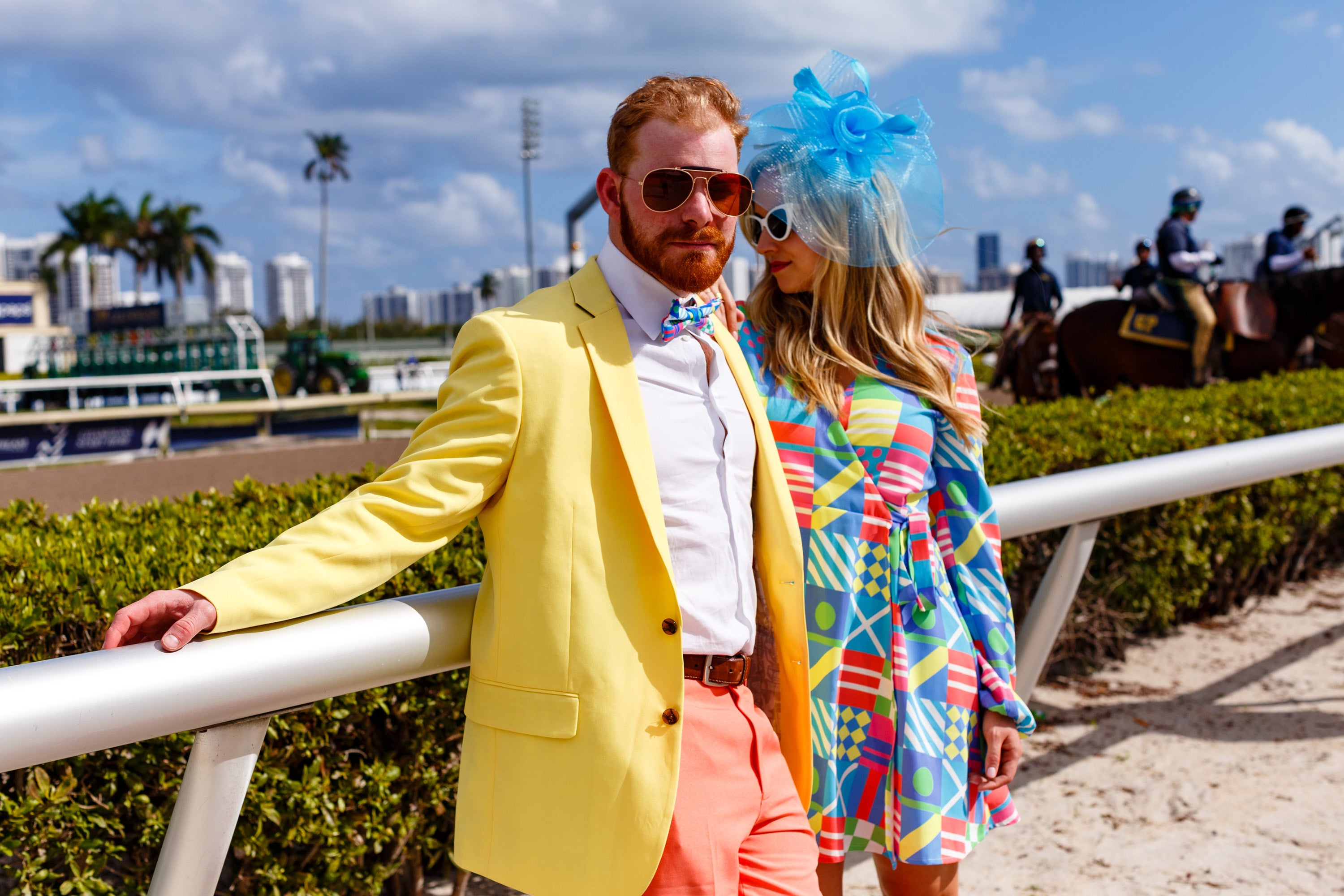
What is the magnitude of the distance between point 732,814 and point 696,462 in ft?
1.65

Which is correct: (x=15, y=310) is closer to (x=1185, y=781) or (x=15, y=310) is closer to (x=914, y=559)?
(x=1185, y=781)

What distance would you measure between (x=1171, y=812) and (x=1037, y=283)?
11.5 metres

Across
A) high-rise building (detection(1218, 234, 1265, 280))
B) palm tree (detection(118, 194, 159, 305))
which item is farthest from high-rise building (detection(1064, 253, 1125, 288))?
palm tree (detection(118, 194, 159, 305))

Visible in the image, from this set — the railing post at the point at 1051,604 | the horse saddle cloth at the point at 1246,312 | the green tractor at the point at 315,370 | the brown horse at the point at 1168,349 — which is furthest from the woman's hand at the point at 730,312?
the green tractor at the point at 315,370

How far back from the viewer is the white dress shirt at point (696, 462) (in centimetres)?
160

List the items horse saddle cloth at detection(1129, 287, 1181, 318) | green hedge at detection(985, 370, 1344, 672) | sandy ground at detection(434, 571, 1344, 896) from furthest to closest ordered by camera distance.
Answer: horse saddle cloth at detection(1129, 287, 1181, 318)
green hedge at detection(985, 370, 1344, 672)
sandy ground at detection(434, 571, 1344, 896)

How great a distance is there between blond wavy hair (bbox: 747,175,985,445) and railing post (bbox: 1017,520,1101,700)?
0.74 m

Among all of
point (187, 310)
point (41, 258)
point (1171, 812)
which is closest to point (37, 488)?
point (1171, 812)

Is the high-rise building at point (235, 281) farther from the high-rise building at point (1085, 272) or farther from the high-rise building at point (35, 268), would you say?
the high-rise building at point (1085, 272)

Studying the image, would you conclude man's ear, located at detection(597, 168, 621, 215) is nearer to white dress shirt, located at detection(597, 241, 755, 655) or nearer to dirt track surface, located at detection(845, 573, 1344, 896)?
white dress shirt, located at detection(597, 241, 755, 655)

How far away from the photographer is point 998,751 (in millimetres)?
1959

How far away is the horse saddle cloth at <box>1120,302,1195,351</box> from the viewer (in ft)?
34.4

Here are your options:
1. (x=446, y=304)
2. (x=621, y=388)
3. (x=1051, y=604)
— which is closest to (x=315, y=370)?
(x=1051, y=604)

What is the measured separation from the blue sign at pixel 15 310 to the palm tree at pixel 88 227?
461 centimetres
